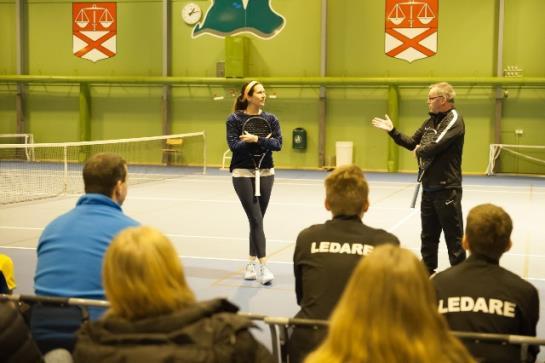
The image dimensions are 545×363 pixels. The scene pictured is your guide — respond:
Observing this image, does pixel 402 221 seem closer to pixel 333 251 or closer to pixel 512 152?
pixel 333 251

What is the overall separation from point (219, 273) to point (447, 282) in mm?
5397

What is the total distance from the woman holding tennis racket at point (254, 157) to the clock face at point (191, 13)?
56.0 feet

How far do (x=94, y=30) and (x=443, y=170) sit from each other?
20065 millimetres

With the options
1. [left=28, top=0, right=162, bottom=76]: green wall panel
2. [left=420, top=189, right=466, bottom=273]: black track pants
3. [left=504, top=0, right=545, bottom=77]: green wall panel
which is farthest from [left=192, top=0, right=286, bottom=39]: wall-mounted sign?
[left=420, top=189, right=466, bottom=273]: black track pants

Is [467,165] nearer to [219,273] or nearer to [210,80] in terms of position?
[210,80]

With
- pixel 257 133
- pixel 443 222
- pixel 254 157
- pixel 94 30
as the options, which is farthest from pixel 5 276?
pixel 94 30

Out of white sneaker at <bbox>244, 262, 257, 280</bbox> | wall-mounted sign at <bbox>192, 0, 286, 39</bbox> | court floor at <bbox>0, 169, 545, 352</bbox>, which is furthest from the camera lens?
wall-mounted sign at <bbox>192, 0, 286, 39</bbox>

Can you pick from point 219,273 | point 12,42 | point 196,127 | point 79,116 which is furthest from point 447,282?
point 12,42

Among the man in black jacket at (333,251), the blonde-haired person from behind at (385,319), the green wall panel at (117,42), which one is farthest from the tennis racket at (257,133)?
the green wall panel at (117,42)

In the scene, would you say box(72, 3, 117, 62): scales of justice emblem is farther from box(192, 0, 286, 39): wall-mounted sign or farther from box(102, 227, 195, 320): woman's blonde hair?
box(102, 227, 195, 320): woman's blonde hair

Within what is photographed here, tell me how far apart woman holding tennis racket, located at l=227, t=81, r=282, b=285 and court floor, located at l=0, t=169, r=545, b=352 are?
484 mm

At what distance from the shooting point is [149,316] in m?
2.70

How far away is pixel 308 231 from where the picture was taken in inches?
173

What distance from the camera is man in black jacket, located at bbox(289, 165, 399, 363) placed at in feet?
13.5
